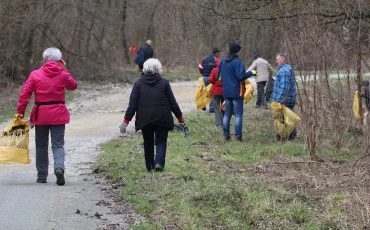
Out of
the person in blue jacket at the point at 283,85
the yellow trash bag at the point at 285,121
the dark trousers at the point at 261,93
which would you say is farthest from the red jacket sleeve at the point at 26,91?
the dark trousers at the point at 261,93

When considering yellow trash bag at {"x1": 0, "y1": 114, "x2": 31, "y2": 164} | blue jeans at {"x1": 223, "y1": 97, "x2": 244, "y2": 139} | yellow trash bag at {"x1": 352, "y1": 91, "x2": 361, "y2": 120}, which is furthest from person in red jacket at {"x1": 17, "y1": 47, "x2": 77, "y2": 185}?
yellow trash bag at {"x1": 352, "y1": 91, "x2": 361, "y2": 120}

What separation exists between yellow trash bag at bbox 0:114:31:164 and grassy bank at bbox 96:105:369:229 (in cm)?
132

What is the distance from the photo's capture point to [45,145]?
9773 mm

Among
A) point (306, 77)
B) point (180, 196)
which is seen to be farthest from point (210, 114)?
point (180, 196)

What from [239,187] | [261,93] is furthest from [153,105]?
[261,93]

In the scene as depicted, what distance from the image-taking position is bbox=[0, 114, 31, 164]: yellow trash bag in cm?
975

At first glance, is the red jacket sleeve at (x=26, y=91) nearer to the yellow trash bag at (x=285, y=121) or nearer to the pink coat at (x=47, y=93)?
the pink coat at (x=47, y=93)

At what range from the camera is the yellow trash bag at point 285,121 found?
13.5m

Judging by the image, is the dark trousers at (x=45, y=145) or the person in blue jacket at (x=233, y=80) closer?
the dark trousers at (x=45, y=145)

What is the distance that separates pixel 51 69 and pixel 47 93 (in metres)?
0.33

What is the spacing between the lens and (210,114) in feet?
64.5

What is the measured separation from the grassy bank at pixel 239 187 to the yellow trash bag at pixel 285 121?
28 cm

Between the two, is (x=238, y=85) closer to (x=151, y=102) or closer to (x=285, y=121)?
(x=285, y=121)

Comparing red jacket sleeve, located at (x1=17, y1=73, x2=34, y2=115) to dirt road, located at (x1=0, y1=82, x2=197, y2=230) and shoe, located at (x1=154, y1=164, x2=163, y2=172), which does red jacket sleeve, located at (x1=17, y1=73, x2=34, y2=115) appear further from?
shoe, located at (x1=154, y1=164, x2=163, y2=172)
